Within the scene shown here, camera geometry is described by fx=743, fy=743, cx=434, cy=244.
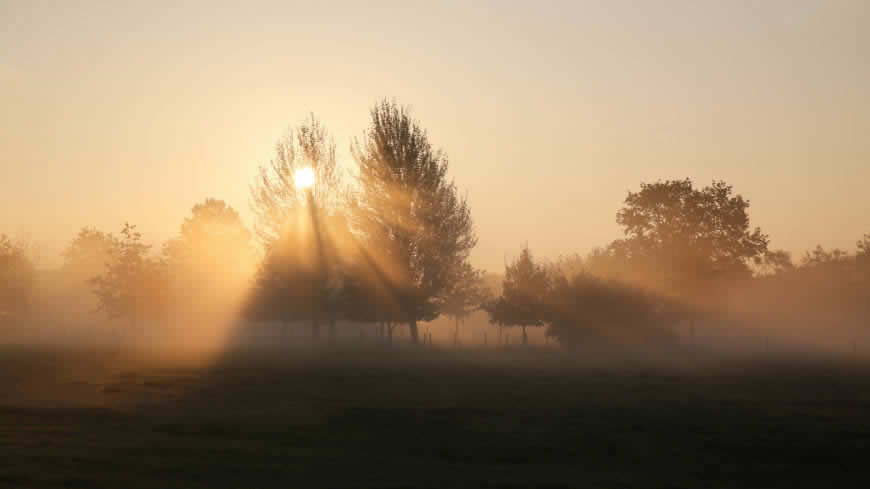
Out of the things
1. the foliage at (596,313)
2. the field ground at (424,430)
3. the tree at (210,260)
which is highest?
the tree at (210,260)

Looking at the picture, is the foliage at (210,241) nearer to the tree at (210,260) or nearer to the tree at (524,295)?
the tree at (210,260)

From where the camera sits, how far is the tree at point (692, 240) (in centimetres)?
6394

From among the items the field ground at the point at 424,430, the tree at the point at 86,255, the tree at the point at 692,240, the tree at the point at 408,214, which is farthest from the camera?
the tree at the point at 86,255

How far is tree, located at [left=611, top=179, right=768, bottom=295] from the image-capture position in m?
63.9

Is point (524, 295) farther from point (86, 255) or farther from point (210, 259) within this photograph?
point (86, 255)

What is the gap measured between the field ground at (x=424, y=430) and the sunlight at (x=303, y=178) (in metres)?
21.3

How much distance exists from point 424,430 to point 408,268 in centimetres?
2936

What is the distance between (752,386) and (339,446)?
19.2m

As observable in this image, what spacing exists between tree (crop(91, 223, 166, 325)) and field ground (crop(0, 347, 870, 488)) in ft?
128

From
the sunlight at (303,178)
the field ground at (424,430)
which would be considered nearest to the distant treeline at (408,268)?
the sunlight at (303,178)

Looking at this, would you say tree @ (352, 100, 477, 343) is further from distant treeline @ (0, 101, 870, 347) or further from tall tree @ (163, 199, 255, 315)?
tall tree @ (163, 199, 255, 315)

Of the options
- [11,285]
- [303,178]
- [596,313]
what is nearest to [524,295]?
[596,313]

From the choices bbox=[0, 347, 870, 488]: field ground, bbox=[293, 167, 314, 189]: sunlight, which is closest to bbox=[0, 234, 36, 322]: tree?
bbox=[293, 167, 314, 189]: sunlight

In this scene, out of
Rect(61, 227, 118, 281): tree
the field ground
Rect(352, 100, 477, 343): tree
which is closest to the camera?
the field ground
